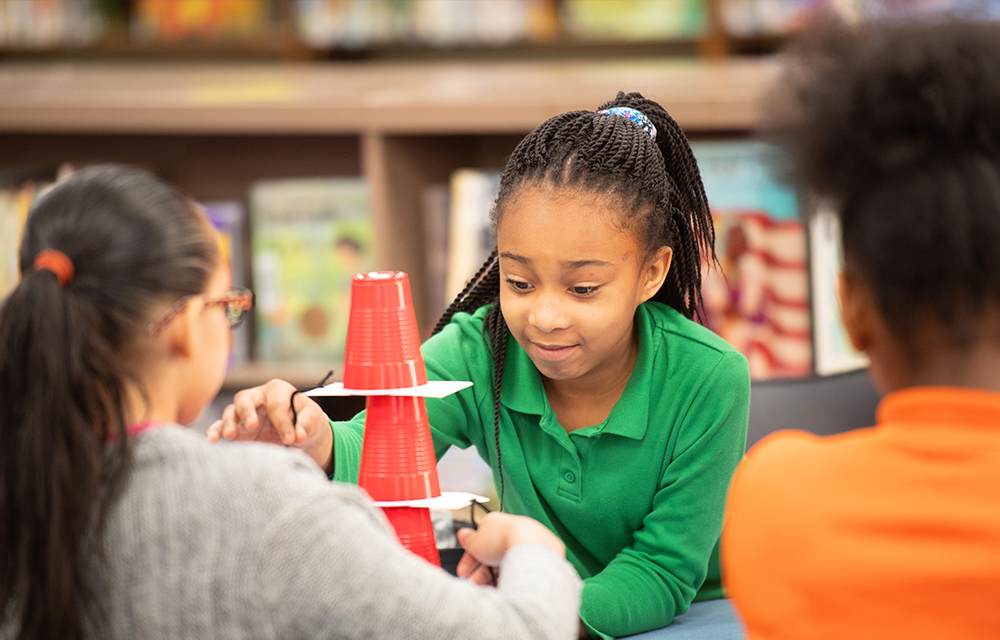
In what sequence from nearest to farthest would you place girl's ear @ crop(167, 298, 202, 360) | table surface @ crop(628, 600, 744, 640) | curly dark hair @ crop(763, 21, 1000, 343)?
1. curly dark hair @ crop(763, 21, 1000, 343)
2. girl's ear @ crop(167, 298, 202, 360)
3. table surface @ crop(628, 600, 744, 640)

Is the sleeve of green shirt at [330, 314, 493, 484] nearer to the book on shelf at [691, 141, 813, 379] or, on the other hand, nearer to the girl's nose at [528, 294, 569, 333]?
the girl's nose at [528, 294, 569, 333]

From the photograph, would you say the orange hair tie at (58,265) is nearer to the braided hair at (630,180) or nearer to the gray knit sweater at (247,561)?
the gray knit sweater at (247,561)

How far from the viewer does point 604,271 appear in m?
0.93

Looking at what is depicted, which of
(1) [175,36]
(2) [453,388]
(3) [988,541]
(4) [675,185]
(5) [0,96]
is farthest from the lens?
(1) [175,36]

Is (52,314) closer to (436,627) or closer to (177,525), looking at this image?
(177,525)

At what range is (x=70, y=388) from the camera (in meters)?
0.62

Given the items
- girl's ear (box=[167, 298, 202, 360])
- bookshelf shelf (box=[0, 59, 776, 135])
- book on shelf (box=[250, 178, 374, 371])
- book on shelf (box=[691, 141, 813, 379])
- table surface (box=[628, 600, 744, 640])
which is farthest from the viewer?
book on shelf (box=[250, 178, 374, 371])

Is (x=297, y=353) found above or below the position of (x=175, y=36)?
below

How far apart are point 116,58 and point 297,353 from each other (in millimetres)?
952

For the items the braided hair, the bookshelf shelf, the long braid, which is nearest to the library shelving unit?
the bookshelf shelf

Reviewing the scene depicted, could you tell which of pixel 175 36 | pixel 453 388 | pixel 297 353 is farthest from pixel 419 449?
pixel 175 36

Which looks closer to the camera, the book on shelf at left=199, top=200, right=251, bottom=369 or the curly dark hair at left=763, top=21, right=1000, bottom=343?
the curly dark hair at left=763, top=21, right=1000, bottom=343

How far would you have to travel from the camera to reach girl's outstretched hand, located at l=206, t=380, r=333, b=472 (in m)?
0.89

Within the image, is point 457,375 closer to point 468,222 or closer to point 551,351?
point 551,351
